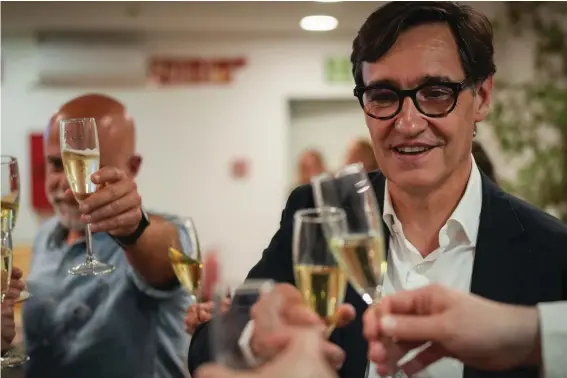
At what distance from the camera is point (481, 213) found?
134 centimetres

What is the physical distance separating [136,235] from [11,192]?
27 cm

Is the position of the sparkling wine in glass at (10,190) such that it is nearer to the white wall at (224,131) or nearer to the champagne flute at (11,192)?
the champagne flute at (11,192)

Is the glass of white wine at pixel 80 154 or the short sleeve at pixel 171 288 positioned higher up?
the glass of white wine at pixel 80 154

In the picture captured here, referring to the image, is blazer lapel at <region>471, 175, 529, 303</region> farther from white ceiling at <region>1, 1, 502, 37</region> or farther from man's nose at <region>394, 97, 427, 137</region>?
white ceiling at <region>1, 1, 502, 37</region>

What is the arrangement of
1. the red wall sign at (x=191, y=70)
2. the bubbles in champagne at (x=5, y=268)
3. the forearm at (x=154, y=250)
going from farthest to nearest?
the red wall sign at (x=191, y=70)
the forearm at (x=154, y=250)
the bubbles in champagne at (x=5, y=268)

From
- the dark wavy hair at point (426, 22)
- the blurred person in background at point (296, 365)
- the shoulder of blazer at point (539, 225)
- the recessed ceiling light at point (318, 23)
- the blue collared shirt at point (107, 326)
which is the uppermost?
the recessed ceiling light at point (318, 23)

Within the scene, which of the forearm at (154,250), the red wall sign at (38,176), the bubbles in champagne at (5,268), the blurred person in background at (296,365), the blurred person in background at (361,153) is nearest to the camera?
the blurred person in background at (296,365)

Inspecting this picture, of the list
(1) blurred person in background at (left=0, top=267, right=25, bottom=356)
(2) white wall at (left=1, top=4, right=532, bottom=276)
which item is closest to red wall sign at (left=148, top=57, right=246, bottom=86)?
(2) white wall at (left=1, top=4, right=532, bottom=276)

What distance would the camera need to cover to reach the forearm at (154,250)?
4.96 feet

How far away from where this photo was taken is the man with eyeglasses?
1.26 metres

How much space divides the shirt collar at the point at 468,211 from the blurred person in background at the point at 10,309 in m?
0.75

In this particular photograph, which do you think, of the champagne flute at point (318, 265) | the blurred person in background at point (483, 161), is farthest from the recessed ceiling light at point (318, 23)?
the champagne flute at point (318, 265)

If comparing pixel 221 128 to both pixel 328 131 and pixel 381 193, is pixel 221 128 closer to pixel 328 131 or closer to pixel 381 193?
pixel 328 131

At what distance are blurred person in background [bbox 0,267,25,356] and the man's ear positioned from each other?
100cm
